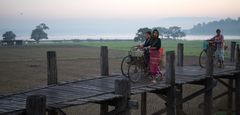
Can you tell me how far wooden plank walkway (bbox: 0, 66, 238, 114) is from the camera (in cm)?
790

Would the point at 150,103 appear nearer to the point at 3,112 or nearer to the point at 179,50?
the point at 179,50

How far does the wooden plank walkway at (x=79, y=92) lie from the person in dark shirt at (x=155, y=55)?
30 cm

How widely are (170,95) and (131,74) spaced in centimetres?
132

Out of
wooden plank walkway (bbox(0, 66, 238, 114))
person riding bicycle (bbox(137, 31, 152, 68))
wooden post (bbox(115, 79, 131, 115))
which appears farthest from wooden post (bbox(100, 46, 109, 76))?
wooden post (bbox(115, 79, 131, 115))

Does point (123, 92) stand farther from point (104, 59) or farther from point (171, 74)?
point (104, 59)

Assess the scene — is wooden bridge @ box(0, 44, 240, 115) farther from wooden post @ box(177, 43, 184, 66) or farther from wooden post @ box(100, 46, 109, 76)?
wooden post @ box(177, 43, 184, 66)

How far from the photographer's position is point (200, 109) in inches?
681

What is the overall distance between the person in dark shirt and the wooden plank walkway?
30cm

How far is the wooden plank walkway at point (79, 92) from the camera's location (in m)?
7.90

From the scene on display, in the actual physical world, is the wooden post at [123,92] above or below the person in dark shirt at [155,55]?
below

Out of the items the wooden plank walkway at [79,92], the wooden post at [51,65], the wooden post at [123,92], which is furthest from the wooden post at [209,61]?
the wooden post at [51,65]

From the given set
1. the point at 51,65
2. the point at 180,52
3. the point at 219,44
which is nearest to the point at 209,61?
the point at 180,52

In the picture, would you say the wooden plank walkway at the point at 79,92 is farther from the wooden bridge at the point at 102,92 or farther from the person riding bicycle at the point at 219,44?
the person riding bicycle at the point at 219,44

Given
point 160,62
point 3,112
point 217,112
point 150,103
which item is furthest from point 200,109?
point 3,112
